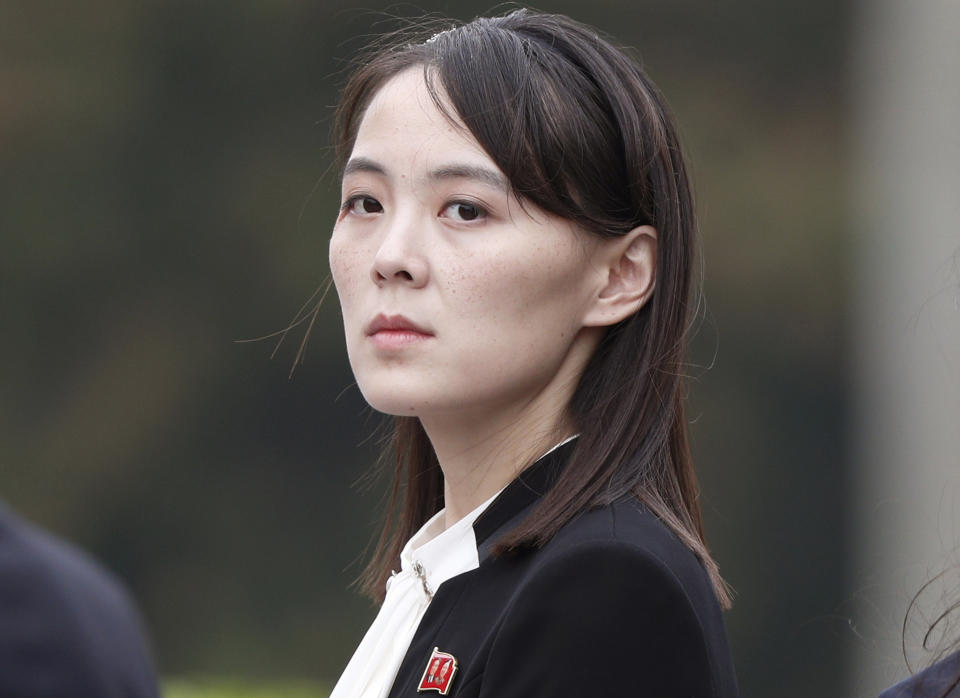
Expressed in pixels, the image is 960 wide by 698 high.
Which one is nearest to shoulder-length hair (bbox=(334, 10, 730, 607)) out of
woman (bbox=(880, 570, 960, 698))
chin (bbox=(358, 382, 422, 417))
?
chin (bbox=(358, 382, 422, 417))

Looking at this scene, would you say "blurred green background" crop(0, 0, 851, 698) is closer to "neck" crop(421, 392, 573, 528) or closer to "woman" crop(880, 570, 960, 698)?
"neck" crop(421, 392, 573, 528)

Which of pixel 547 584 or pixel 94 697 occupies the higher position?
pixel 94 697

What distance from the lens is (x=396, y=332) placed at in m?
2.48

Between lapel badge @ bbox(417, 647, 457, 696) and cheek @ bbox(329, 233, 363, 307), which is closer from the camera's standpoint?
lapel badge @ bbox(417, 647, 457, 696)

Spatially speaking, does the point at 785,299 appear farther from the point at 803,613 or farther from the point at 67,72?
the point at 67,72

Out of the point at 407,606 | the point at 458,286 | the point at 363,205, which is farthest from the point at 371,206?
the point at 407,606

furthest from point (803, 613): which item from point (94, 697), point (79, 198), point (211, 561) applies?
point (94, 697)

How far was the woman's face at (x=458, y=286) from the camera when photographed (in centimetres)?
243

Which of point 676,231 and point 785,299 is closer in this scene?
point 676,231

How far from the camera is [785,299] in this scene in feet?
25.2

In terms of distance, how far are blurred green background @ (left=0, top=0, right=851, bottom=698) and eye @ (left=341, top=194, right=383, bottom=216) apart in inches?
188

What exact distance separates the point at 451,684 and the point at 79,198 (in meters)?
6.16

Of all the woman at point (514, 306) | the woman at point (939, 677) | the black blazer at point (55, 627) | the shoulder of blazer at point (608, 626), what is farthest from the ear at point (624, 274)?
the black blazer at point (55, 627)

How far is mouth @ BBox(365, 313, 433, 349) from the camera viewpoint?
2.46 m
